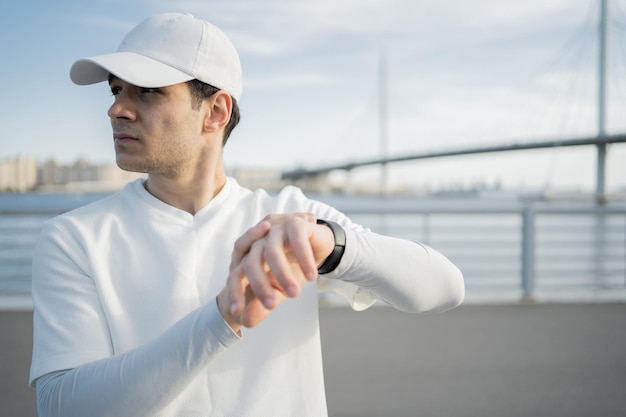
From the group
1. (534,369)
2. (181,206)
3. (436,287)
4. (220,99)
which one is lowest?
(534,369)

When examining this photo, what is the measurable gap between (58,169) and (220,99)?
13.9ft

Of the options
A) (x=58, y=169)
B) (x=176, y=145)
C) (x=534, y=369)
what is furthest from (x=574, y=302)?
(x=58, y=169)

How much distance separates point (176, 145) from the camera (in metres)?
0.85

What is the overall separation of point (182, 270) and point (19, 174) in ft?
12.4

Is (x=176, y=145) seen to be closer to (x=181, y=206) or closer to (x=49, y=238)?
(x=181, y=206)

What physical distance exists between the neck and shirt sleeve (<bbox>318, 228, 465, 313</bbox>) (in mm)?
270

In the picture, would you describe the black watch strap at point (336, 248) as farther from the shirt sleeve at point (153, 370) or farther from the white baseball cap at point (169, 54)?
the white baseball cap at point (169, 54)

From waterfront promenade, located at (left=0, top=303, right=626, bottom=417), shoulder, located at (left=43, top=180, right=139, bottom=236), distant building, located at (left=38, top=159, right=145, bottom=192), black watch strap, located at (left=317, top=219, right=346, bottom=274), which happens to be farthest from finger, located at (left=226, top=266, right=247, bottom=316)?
distant building, located at (left=38, top=159, right=145, bottom=192)

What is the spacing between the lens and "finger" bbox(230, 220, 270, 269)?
2.01 ft

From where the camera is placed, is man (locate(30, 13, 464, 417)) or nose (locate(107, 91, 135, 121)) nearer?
man (locate(30, 13, 464, 417))

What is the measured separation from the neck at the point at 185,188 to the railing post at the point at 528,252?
2.89 metres

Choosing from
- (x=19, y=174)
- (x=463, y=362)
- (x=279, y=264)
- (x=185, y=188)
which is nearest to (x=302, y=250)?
(x=279, y=264)

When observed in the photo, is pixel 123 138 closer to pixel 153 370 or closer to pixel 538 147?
pixel 153 370

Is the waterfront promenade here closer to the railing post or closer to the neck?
the railing post
